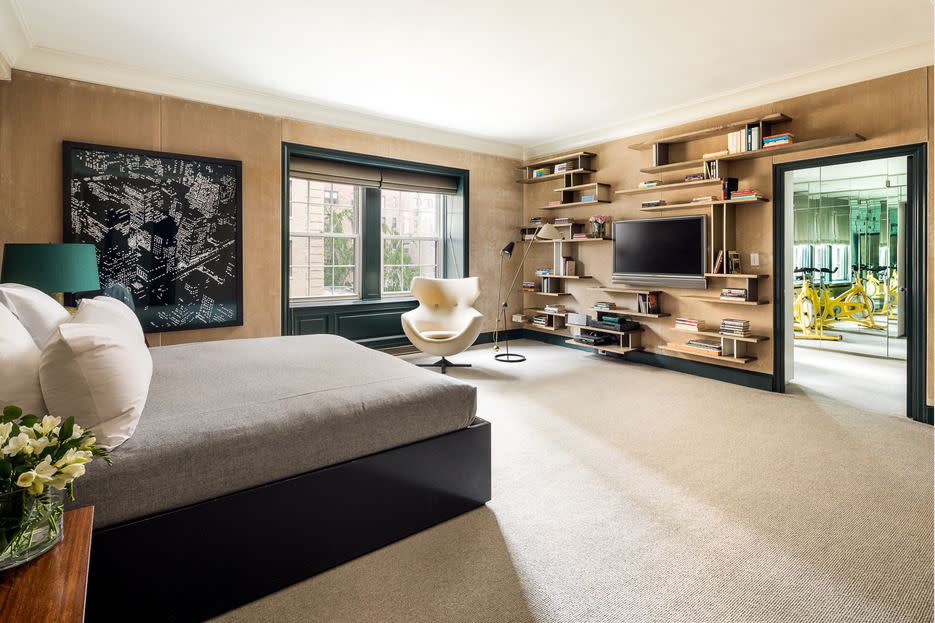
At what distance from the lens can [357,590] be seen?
177 centimetres

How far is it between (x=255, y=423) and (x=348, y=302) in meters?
4.17

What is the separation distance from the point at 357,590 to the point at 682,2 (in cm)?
357

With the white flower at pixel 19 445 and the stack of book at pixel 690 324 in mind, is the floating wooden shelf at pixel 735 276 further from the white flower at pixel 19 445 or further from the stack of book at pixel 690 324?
the white flower at pixel 19 445

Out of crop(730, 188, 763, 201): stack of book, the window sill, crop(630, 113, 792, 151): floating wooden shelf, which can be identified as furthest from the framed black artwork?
crop(730, 188, 763, 201): stack of book

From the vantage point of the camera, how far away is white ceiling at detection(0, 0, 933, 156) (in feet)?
10.4

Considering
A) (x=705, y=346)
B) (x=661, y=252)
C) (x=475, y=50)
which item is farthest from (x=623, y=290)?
(x=475, y=50)

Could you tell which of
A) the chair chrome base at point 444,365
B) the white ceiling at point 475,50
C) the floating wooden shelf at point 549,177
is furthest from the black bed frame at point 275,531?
the floating wooden shelf at point 549,177

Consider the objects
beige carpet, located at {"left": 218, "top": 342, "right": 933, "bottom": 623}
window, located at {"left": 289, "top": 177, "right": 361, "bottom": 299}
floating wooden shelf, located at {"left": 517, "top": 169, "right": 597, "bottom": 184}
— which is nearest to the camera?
beige carpet, located at {"left": 218, "top": 342, "right": 933, "bottom": 623}

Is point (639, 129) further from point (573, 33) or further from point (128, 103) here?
point (128, 103)

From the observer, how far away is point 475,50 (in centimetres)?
374

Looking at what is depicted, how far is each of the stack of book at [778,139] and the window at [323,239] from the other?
13.7 feet

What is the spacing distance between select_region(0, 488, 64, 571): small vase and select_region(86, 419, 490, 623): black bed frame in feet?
1.45

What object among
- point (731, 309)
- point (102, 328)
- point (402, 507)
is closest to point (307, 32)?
point (102, 328)

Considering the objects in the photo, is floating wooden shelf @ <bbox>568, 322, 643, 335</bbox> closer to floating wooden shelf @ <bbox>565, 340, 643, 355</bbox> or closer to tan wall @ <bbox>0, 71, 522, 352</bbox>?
floating wooden shelf @ <bbox>565, 340, 643, 355</bbox>
